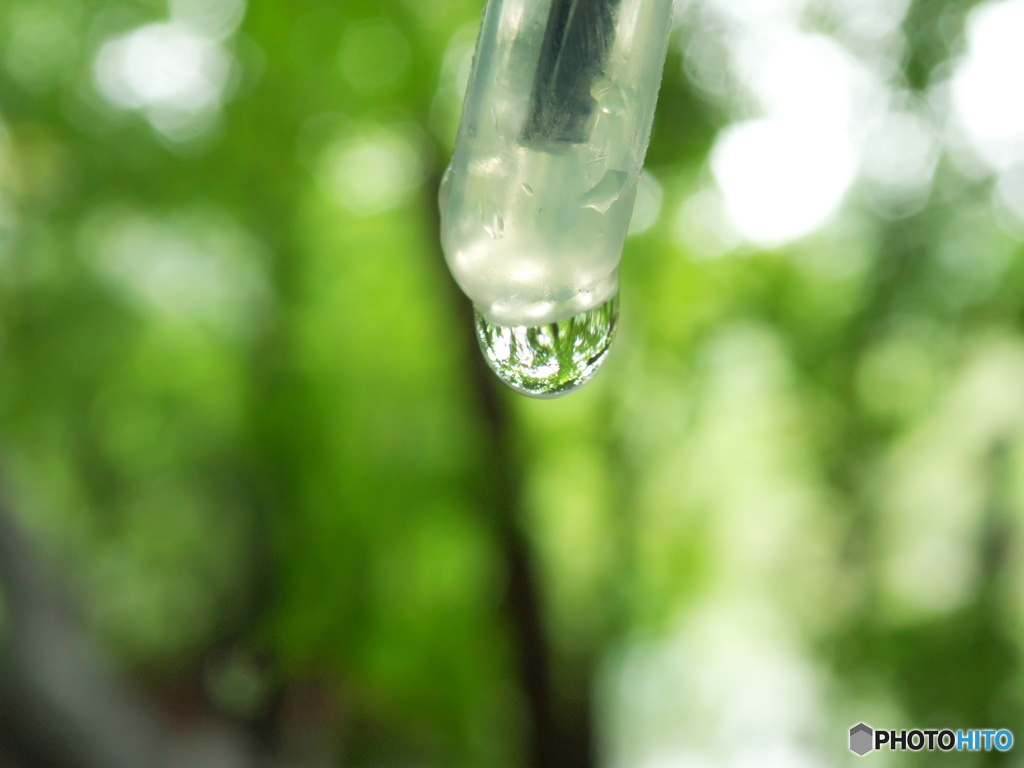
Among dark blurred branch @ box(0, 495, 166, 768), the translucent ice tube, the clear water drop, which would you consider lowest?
the translucent ice tube

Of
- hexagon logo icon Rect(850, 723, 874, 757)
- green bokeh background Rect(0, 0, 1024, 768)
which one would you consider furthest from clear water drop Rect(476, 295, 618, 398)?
hexagon logo icon Rect(850, 723, 874, 757)

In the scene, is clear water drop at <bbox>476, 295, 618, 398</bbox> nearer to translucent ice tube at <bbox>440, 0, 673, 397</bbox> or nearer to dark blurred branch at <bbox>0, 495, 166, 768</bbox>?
translucent ice tube at <bbox>440, 0, 673, 397</bbox>

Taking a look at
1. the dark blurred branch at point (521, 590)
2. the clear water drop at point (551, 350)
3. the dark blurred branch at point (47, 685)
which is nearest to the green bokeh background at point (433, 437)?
the dark blurred branch at point (521, 590)

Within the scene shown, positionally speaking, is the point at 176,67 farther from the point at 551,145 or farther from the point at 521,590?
the point at 551,145

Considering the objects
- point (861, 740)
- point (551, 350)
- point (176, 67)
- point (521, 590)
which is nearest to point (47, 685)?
point (521, 590)

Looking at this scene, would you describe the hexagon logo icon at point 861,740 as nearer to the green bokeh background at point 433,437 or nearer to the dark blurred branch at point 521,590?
the green bokeh background at point 433,437
